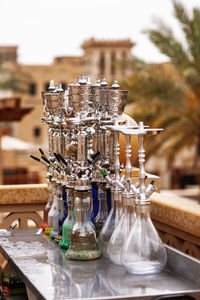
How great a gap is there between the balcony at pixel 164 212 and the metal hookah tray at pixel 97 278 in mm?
453

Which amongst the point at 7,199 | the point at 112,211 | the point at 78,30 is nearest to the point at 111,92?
the point at 112,211

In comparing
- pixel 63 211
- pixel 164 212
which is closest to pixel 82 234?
pixel 63 211

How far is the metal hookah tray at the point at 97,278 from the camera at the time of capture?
185 centimetres

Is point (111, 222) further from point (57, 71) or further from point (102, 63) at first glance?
point (102, 63)

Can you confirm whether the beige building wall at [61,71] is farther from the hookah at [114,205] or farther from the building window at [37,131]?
the hookah at [114,205]

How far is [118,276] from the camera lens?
2.05 m

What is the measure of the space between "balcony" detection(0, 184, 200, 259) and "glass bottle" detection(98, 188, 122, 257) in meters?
0.39

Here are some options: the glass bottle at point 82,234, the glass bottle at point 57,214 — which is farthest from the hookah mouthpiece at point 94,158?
the glass bottle at point 57,214

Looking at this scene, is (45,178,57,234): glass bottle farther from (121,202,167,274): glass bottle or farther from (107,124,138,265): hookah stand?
(121,202,167,274): glass bottle

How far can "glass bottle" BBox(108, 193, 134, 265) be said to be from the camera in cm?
214

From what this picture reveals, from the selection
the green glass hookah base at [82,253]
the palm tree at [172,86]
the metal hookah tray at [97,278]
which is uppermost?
the palm tree at [172,86]

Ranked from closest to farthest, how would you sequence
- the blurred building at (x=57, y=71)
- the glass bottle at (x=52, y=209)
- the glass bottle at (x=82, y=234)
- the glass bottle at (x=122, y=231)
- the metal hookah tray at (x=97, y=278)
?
the metal hookah tray at (x=97, y=278), the glass bottle at (x=122, y=231), the glass bottle at (x=82, y=234), the glass bottle at (x=52, y=209), the blurred building at (x=57, y=71)

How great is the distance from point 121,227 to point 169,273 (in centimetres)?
22

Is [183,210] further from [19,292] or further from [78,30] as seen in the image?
[78,30]
